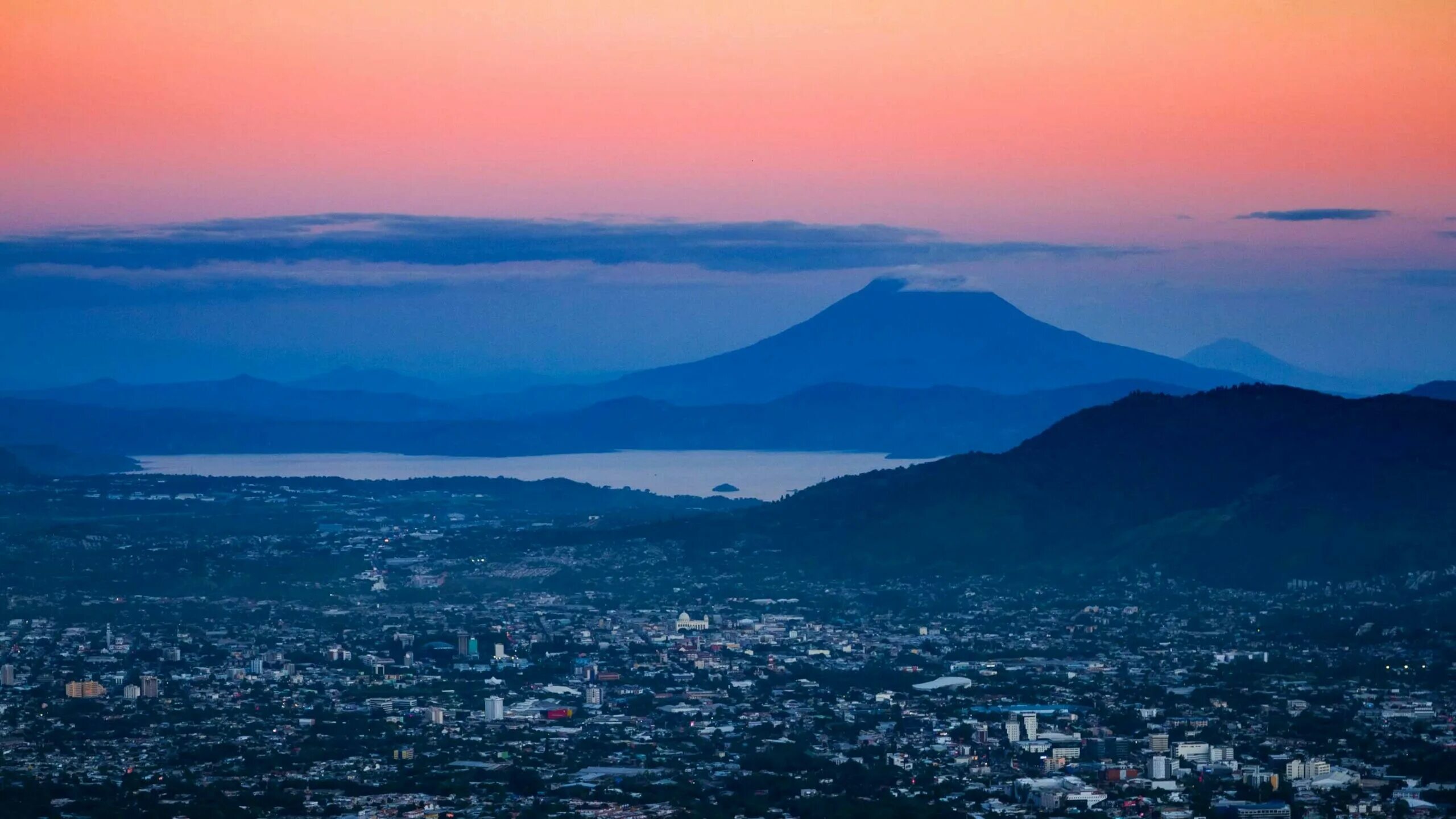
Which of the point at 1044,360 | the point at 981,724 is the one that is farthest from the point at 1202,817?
the point at 1044,360

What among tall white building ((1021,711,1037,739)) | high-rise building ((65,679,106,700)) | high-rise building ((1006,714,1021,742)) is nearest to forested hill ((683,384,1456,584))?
tall white building ((1021,711,1037,739))

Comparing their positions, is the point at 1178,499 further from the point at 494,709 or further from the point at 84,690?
the point at 84,690

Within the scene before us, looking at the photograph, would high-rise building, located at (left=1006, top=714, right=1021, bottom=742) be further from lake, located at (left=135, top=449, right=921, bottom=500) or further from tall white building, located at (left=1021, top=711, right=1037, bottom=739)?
lake, located at (left=135, top=449, right=921, bottom=500)

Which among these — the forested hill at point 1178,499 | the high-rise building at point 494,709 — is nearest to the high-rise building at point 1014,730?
the high-rise building at point 494,709

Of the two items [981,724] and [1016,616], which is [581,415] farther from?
[981,724]

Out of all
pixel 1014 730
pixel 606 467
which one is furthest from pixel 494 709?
pixel 606 467

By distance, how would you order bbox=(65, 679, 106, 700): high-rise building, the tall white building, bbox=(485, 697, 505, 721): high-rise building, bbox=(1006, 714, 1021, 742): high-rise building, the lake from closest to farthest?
1. bbox=(1006, 714, 1021, 742): high-rise building
2. the tall white building
3. bbox=(485, 697, 505, 721): high-rise building
4. bbox=(65, 679, 106, 700): high-rise building
5. the lake

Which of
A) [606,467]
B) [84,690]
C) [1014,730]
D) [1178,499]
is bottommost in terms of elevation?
[606,467]

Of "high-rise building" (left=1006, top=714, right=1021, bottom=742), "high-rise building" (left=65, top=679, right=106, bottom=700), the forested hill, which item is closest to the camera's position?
"high-rise building" (left=1006, top=714, right=1021, bottom=742)
